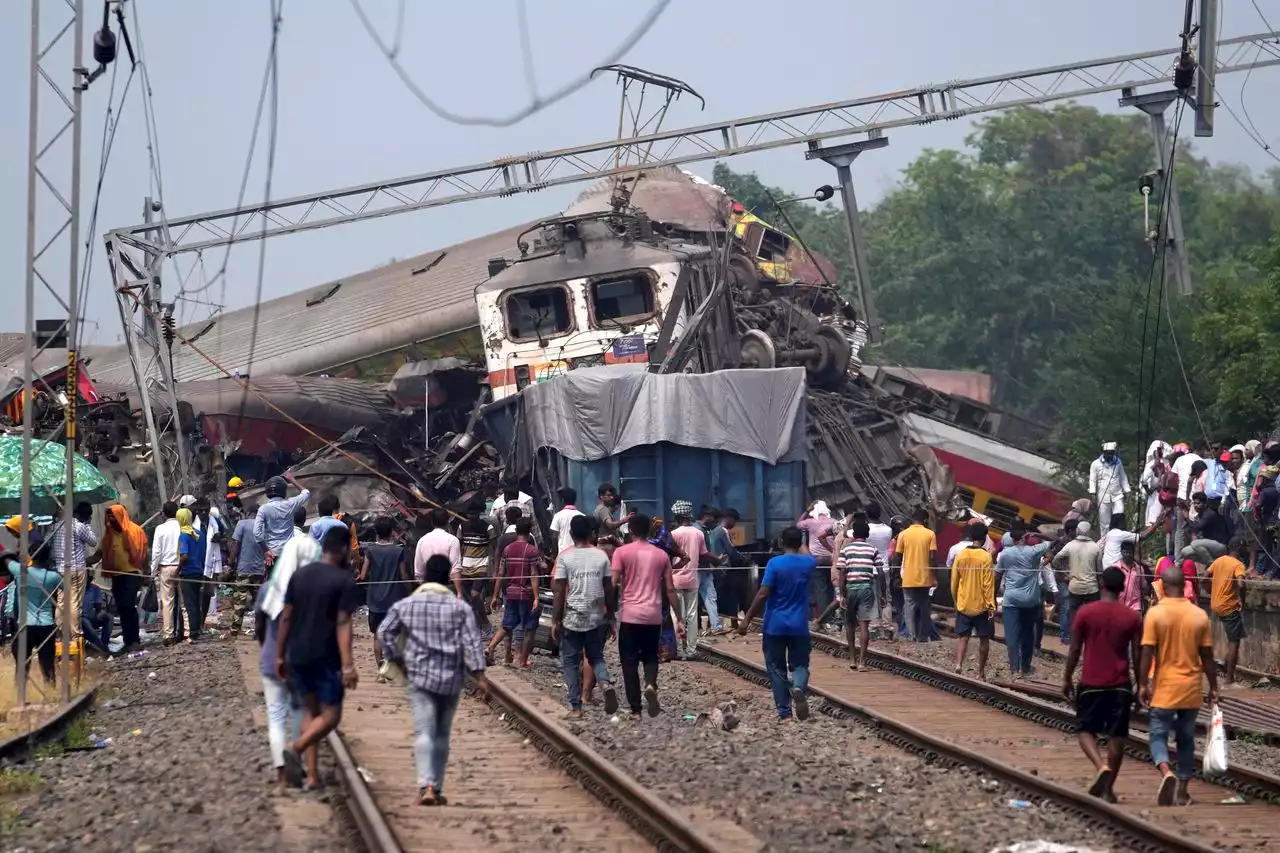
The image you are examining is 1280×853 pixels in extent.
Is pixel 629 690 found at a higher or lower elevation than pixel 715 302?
lower

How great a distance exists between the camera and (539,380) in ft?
82.1

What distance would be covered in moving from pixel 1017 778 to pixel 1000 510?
65.6ft

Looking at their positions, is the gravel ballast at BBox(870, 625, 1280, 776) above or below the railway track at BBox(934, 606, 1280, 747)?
above

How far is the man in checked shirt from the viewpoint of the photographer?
365 inches

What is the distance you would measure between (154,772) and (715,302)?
15.8 m

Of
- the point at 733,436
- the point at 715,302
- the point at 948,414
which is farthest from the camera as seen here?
the point at 948,414

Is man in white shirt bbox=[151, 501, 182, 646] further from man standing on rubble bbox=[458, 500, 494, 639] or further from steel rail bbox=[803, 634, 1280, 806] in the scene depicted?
steel rail bbox=[803, 634, 1280, 806]

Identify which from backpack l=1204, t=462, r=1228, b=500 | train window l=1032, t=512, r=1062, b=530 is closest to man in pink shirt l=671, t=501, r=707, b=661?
backpack l=1204, t=462, r=1228, b=500

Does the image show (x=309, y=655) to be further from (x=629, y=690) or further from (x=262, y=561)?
(x=262, y=561)

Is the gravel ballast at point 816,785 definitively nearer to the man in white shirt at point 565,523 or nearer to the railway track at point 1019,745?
the railway track at point 1019,745

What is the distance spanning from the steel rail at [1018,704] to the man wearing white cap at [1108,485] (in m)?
4.83

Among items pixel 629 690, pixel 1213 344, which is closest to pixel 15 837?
pixel 629 690

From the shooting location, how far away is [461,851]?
8.41 meters

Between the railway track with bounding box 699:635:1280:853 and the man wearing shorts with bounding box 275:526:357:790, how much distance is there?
4305 millimetres
